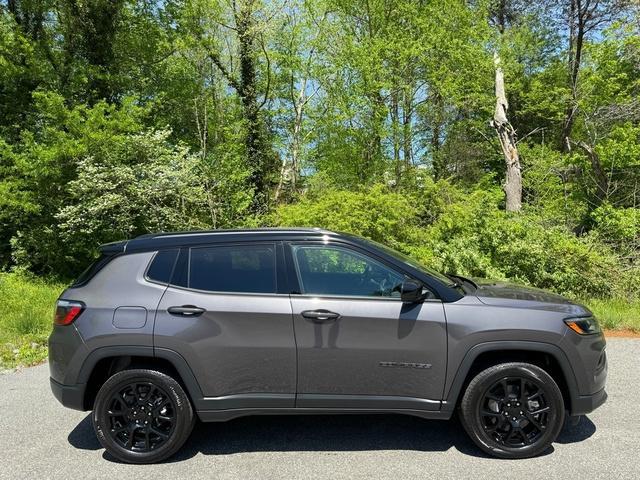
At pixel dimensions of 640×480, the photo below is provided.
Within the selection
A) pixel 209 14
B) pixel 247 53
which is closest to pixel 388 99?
pixel 247 53

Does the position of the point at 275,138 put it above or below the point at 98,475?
above

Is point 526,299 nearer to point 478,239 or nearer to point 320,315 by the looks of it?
point 320,315

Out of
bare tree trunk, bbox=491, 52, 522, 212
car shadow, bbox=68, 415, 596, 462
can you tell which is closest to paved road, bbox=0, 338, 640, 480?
car shadow, bbox=68, 415, 596, 462

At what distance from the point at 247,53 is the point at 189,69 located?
4.08 m

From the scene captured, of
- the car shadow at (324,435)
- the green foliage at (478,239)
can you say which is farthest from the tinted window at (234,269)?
the green foliage at (478,239)

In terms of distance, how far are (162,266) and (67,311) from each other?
2.67 ft

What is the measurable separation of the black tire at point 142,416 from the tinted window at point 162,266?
0.72m

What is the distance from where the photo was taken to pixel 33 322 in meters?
8.02

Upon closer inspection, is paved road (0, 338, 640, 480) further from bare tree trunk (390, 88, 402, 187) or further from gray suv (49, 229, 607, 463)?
bare tree trunk (390, 88, 402, 187)

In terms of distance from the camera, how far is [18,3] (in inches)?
677

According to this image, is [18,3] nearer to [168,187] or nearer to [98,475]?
[168,187]

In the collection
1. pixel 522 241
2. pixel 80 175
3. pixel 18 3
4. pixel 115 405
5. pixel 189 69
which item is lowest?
→ pixel 115 405

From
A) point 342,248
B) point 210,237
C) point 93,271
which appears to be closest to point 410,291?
point 342,248

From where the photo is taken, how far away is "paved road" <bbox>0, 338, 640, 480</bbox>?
11.6ft
